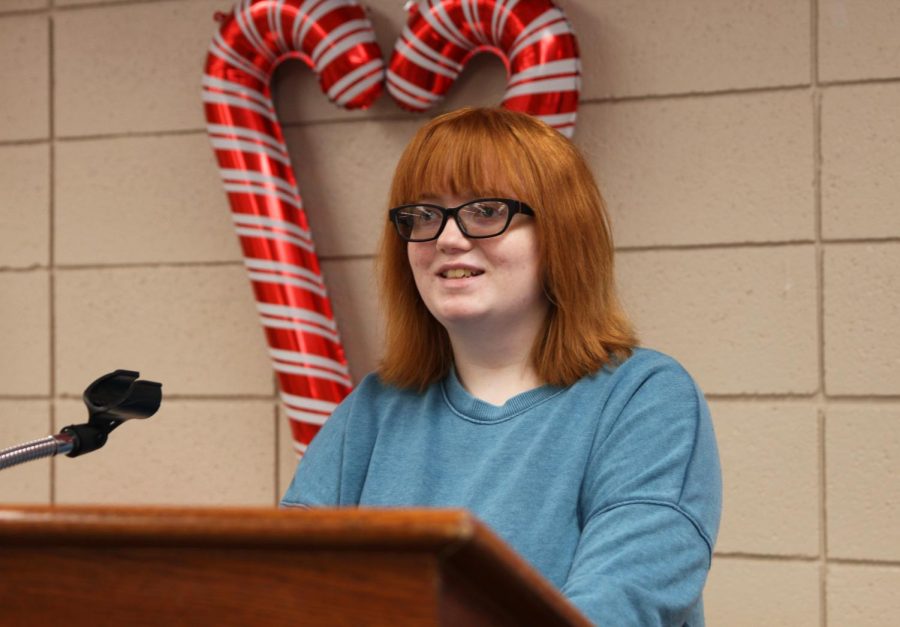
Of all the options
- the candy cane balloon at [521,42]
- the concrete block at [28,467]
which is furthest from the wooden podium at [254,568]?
the concrete block at [28,467]

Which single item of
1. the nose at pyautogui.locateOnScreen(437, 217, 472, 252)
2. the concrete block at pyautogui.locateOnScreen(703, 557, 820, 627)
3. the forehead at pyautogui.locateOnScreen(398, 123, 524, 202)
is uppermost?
the forehead at pyautogui.locateOnScreen(398, 123, 524, 202)

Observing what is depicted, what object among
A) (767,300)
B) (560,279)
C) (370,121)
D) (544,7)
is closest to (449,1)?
(544,7)

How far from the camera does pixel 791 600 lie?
224 cm

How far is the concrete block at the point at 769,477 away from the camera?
2.24 meters

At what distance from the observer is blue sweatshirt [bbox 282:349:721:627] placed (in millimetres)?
1205

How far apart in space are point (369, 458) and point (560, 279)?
0.34 metres

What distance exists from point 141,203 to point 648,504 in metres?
1.74

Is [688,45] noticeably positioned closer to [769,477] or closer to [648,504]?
[769,477]

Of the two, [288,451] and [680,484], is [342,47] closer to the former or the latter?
[288,451]

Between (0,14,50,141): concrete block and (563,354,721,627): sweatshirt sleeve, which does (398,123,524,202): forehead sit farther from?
(0,14,50,141): concrete block

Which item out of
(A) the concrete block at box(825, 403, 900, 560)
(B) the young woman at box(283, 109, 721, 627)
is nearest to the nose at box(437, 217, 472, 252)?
(B) the young woman at box(283, 109, 721, 627)

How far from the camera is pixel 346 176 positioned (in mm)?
2531

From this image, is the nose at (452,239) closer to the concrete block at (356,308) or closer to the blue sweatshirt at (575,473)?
the blue sweatshirt at (575,473)

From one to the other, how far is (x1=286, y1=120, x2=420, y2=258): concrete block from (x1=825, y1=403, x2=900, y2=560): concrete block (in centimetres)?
104
